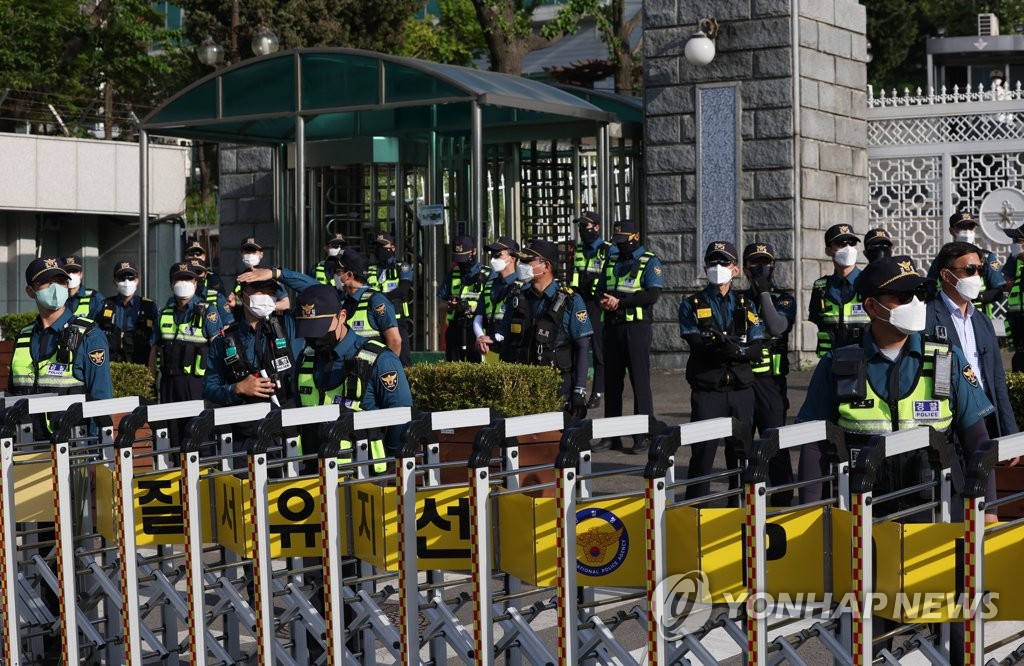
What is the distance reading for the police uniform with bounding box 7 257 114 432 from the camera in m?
8.92

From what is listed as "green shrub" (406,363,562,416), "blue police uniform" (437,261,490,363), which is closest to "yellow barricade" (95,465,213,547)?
"green shrub" (406,363,562,416)

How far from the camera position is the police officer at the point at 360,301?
9.76 meters

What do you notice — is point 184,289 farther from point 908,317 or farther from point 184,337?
point 908,317

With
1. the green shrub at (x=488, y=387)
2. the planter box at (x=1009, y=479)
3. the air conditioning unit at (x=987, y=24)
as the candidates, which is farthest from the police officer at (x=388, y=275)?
the air conditioning unit at (x=987, y=24)

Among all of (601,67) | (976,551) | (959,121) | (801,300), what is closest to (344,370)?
(976,551)

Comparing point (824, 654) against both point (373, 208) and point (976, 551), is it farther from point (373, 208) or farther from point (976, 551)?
point (373, 208)

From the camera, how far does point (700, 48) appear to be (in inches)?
661

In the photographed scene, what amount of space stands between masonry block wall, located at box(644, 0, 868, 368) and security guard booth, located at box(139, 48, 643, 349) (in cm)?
131

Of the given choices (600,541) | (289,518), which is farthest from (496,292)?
(600,541)

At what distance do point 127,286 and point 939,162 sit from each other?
923 cm

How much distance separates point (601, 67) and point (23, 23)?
1195cm

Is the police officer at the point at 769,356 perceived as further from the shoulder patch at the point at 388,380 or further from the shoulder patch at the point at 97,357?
the shoulder patch at the point at 97,357

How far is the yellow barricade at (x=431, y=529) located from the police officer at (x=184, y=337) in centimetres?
768

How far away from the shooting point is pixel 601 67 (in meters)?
32.1
